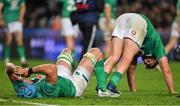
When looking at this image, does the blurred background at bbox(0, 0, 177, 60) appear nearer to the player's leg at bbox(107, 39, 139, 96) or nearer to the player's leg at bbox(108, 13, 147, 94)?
the player's leg at bbox(108, 13, 147, 94)

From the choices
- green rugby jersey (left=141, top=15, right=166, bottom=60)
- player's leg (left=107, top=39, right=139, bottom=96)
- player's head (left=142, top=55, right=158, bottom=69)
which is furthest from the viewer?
player's head (left=142, top=55, right=158, bottom=69)

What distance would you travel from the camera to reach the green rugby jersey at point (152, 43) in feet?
44.7

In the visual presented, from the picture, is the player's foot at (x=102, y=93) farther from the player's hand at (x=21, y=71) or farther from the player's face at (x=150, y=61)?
the player's face at (x=150, y=61)

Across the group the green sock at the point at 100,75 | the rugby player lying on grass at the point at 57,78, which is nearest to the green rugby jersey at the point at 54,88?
the rugby player lying on grass at the point at 57,78

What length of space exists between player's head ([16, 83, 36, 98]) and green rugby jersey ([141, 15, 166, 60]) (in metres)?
2.61

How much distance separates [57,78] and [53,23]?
1826 centimetres

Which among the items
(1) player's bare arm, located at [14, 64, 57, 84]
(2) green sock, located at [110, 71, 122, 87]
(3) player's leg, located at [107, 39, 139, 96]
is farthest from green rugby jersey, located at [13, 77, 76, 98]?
(3) player's leg, located at [107, 39, 139, 96]

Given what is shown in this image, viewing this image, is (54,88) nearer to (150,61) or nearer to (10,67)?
(10,67)

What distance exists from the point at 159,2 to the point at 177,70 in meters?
8.96

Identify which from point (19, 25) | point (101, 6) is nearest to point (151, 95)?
point (101, 6)

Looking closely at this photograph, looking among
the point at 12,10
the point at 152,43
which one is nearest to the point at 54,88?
the point at 152,43

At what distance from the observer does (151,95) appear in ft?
44.7

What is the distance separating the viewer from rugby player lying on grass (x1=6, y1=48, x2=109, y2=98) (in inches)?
461

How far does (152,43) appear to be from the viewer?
13.7 meters
